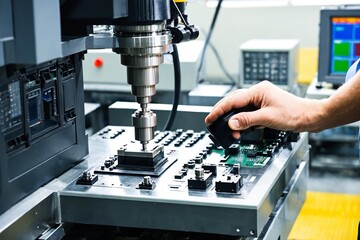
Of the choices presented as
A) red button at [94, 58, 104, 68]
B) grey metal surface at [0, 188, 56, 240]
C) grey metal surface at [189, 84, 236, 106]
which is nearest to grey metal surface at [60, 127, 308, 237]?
grey metal surface at [0, 188, 56, 240]

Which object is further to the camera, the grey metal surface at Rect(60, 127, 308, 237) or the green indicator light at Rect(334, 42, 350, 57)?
the green indicator light at Rect(334, 42, 350, 57)

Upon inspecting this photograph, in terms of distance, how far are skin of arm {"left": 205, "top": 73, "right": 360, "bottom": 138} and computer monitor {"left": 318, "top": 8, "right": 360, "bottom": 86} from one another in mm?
1533

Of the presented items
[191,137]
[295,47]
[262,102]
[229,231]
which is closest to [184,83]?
[295,47]

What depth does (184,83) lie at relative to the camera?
2.59m

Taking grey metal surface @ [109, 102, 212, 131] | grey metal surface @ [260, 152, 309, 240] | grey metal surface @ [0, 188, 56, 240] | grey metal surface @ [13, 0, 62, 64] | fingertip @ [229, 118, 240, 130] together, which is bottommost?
grey metal surface @ [260, 152, 309, 240]

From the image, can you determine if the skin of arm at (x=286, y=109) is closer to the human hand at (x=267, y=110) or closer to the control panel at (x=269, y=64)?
the human hand at (x=267, y=110)

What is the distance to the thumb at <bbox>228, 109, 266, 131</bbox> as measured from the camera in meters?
1.18

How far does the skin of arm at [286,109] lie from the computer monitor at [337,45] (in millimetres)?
1533

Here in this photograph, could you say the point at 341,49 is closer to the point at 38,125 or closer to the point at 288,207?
the point at 288,207

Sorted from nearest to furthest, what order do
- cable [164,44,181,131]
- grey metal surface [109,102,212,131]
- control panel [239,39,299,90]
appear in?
cable [164,44,181,131] < grey metal surface [109,102,212,131] < control panel [239,39,299,90]

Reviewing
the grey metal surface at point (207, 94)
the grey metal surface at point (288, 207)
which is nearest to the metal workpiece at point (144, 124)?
the grey metal surface at point (288, 207)

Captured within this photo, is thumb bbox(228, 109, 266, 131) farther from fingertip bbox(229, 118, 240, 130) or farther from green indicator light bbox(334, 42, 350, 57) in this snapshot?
green indicator light bbox(334, 42, 350, 57)

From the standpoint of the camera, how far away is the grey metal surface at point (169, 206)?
3.49ft

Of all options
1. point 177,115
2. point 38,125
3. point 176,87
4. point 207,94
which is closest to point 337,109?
point 176,87
